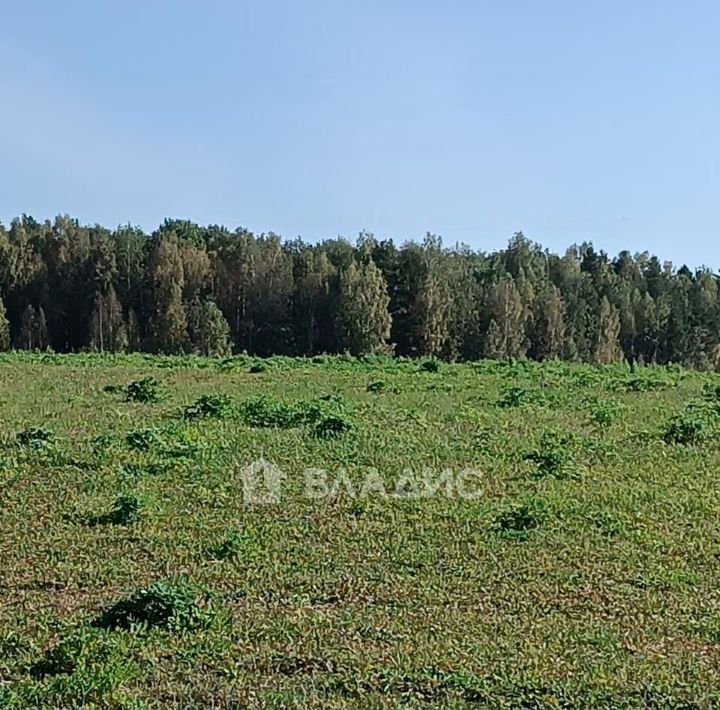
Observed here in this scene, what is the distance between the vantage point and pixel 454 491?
11273 mm

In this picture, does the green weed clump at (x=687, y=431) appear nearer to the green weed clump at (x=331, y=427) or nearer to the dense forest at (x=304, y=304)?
the green weed clump at (x=331, y=427)

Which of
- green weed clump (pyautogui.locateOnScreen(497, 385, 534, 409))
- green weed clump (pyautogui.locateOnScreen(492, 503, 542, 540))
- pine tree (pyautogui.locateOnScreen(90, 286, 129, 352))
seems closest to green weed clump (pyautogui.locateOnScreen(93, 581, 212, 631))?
green weed clump (pyautogui.locateOnScreen(492, 503, 542, 540))

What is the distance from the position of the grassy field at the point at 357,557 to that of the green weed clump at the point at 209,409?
0.13 feet

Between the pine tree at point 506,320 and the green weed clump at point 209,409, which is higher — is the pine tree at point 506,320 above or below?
above

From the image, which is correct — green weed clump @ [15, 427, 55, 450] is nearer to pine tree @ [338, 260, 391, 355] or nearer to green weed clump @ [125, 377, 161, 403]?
green weed clump @ [125, 377, 161, 403]

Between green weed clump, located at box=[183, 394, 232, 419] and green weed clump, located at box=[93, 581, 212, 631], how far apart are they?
899cm

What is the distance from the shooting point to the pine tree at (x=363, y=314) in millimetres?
51938

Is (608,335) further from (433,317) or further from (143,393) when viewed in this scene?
(143,393)

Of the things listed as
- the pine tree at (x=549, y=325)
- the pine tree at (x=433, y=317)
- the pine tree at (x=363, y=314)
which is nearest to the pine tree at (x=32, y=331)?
the pine tree at (x=363, y=314)

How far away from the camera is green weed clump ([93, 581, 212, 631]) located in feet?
22.3

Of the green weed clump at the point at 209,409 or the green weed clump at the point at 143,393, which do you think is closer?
the green weed clump at the point at 209,409

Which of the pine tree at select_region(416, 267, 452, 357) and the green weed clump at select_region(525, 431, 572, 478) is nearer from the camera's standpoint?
the green weed clump at select_region(525, 431, 572, 478)

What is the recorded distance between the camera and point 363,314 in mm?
51938

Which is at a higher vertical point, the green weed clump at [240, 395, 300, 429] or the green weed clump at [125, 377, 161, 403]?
the green weed clump at [125, 377, 161, 403]
